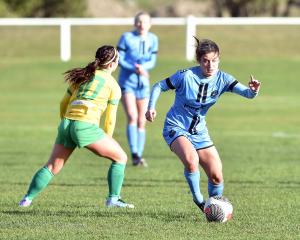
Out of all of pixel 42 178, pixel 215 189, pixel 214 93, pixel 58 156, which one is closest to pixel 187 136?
pixel 214 93

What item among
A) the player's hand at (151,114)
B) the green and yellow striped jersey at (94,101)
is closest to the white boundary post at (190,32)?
the green and yellow striped jersey at (94,101)

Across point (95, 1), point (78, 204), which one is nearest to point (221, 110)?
point (78, 204)

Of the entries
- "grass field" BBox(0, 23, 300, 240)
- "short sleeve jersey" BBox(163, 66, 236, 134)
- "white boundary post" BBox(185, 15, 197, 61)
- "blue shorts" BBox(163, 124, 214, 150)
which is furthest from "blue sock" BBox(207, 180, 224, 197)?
"white boundary post" BBox(185, 15, 197, 61)

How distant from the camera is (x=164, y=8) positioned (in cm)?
5544

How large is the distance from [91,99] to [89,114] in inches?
5.8

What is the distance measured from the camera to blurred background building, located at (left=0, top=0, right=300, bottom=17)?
45375 mm

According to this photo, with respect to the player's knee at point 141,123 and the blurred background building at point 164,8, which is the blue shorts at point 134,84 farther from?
the blurred background building at point 164,8

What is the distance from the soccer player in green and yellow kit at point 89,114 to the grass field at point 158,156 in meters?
0.53

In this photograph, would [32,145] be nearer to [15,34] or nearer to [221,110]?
[221,110]

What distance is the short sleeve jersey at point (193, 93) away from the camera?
9008 millimetres

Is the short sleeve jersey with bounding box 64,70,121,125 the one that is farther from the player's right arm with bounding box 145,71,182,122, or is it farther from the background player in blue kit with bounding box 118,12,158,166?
the background player in blue kit with bounding box 118,12,158,166

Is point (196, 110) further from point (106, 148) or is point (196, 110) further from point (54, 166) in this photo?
point (54, 166)

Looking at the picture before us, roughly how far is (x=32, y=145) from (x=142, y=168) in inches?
171

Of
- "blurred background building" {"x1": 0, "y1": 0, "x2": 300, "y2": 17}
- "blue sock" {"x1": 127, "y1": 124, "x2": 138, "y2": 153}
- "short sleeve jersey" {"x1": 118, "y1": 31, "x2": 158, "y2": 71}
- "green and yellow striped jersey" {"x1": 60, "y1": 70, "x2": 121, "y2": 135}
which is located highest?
"green and yellow striped jersey" {"x1": 60, "y1": 70, "x2": 121, "y2": 135}
